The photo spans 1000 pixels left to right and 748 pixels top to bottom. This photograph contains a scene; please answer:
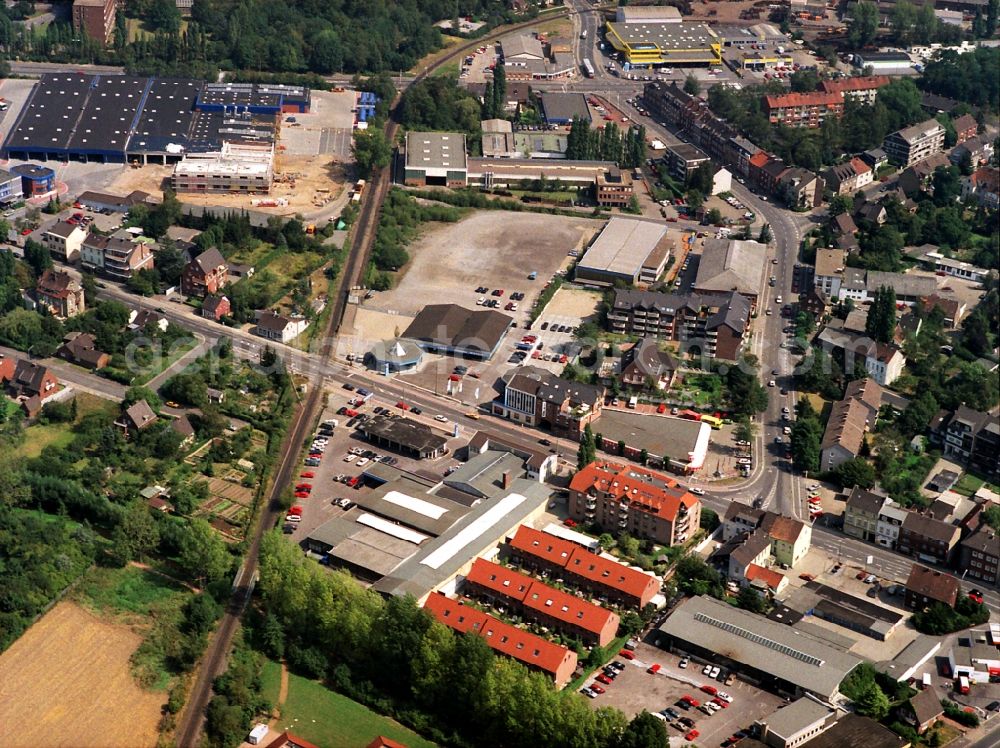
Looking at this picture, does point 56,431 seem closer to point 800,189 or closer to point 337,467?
point 337,467

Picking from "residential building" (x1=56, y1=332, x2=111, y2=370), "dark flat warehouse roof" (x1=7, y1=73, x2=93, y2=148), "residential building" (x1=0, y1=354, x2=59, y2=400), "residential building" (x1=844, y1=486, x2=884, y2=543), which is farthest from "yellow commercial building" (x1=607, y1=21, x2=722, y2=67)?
"residential building" (x1=0, y1=354, x2=59, y2=400)

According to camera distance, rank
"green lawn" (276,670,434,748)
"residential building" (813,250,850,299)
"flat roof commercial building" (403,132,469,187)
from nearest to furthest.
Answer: "green lawn" (276,670,434,748), "residential building" (813,250,850,299), "flat roof commercial building" (403,132,469,187)

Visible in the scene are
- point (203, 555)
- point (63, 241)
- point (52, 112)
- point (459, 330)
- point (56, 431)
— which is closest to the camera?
point (203, 555)

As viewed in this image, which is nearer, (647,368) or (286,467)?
(286,467)

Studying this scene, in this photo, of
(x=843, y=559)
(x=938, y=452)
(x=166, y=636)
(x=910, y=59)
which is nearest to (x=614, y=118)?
(x=910, y=59)

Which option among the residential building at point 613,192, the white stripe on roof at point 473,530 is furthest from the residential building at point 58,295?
the residential building at point 613,192

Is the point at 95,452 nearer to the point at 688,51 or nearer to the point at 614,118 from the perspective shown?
the point at 614,118

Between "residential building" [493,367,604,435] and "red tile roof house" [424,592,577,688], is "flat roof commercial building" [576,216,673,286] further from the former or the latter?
"red tile roof house" [424,592,577,688]

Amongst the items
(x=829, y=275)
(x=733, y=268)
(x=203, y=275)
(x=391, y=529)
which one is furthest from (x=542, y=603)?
(x=829, y=275)
